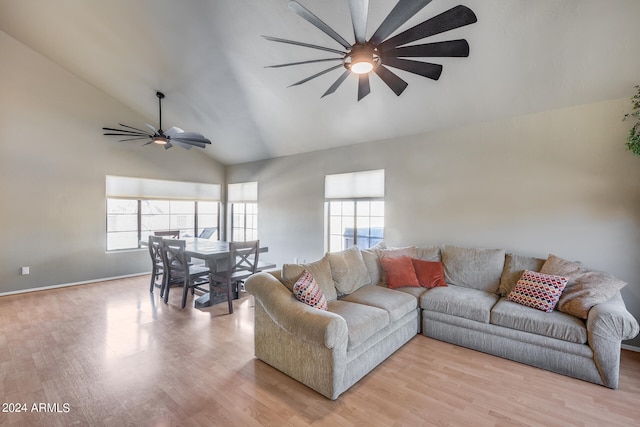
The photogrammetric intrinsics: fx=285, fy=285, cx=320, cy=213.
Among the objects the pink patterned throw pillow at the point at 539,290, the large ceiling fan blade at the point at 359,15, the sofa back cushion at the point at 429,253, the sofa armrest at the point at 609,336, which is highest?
the large ceiling fan blade at the point at 359,15

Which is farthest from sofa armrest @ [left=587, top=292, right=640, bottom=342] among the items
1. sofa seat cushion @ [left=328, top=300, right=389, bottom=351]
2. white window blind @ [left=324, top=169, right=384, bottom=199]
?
white window blind @ [left=324, top=169, right=384, bottom=199]

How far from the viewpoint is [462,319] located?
3.07 metres

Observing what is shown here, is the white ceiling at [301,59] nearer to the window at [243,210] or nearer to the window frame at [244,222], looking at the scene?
the window at [243,210]

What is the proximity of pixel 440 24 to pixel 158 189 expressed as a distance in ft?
20.8

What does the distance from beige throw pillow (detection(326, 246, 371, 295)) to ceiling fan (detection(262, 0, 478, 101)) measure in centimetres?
196

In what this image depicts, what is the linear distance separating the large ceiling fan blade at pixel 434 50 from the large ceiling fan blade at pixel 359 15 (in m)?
0.23

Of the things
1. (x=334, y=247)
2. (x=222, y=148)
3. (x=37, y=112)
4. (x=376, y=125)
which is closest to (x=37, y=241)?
(x=37, y=112)

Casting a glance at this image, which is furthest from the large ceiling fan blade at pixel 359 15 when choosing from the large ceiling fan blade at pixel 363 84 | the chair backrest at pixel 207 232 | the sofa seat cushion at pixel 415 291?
the chair backrest at pixel 207 232

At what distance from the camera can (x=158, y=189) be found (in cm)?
633

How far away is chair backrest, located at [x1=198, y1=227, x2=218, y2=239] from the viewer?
22.4ft

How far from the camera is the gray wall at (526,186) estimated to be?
305cm

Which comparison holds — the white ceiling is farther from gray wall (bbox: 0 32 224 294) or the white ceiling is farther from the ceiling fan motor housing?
the ceiling fan motor housing

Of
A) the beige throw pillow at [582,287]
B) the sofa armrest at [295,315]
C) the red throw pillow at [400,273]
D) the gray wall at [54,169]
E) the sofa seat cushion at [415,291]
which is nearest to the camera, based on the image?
the sofa armrest at [295,315]

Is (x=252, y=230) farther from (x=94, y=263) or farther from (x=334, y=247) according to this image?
(x=94, y=263)
